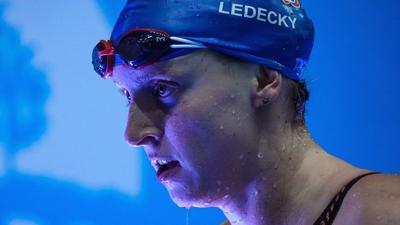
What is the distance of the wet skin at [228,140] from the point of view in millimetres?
1727

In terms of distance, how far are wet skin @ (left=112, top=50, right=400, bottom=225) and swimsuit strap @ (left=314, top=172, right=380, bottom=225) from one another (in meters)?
0.03

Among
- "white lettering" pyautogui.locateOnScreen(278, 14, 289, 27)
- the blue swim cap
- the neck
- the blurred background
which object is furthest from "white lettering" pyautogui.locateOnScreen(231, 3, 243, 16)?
the blurred background

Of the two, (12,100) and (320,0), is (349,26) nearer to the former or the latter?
(320,0)

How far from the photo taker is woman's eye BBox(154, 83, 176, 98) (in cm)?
175

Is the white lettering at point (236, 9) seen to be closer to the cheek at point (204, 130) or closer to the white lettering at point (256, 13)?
the white lettering at point (256, 13)

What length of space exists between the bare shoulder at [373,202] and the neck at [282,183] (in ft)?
0.71

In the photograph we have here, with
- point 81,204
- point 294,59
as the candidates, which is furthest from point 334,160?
point 81,204

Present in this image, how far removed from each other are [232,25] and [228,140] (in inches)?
14.7

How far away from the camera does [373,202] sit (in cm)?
146

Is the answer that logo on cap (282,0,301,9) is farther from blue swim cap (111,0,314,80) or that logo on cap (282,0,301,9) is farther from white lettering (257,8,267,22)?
white lettering (257,8,267,22)

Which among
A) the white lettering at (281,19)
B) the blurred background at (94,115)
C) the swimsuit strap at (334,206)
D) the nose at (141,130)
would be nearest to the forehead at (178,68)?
the nose at (141,130)

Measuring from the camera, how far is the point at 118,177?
3.77 m

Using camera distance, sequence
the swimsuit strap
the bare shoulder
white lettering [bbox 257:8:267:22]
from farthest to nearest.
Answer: white lettering [bbox 257:8:267:22] → the swimsuit strap → the bare shoulder

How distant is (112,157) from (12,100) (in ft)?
2.50
